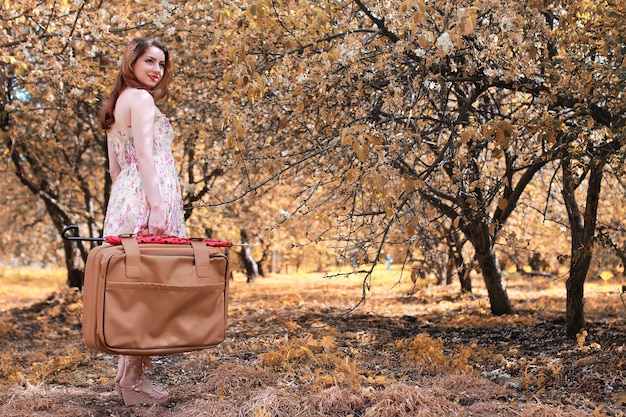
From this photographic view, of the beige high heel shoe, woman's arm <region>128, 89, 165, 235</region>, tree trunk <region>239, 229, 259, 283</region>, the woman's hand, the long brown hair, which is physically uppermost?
the long brown hair

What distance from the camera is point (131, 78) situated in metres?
3.73

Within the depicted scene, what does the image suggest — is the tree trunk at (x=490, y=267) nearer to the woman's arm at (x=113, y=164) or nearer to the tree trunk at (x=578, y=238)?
the tree trunk at (x=578, y=238)

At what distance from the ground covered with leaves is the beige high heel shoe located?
8 cm

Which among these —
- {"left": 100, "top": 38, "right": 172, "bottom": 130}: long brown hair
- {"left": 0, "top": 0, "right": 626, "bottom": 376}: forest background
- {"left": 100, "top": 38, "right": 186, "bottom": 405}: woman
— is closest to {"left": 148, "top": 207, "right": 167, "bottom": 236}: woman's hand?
{"left": 100, "top": 38, "right": 186, "bottom": 405}: woman

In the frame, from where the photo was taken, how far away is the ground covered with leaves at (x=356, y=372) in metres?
3.69

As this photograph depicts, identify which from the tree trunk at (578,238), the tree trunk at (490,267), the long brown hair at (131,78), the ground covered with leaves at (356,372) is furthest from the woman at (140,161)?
the tree trunk at (490,267)

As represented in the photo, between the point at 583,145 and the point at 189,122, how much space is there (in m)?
6.13

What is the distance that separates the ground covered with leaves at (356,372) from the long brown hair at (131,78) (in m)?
1.68

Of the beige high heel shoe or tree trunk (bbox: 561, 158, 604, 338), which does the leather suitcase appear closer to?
the beige high heel shoe

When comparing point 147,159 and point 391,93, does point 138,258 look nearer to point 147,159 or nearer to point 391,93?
point 147,159

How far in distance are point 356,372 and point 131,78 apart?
7.90ft

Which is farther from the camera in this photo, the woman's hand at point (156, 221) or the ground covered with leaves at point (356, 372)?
the ground covered with leaves at point (356, 372)

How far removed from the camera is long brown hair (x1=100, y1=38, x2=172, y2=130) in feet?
12.1

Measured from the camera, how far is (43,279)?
76.9 feet
